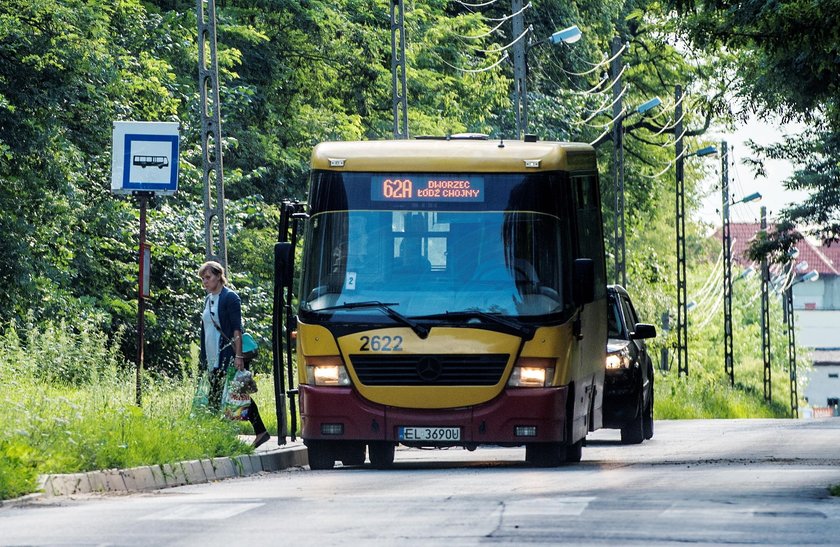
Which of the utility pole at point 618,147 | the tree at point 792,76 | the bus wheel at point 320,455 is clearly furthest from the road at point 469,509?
the utility pole at point 618,147

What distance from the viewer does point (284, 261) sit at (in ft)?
58.6

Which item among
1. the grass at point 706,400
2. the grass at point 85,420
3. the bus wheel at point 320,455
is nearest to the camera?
the grass at point 85,420

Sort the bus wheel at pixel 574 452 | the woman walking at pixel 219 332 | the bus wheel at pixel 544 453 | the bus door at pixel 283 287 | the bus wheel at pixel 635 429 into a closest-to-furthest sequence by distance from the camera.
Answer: the bus door at pixel 283 287, the bus wheel at pixel 544 453, the woman walking at pixel 219 332, the bus wheel at pixel 574 452, the bus wheel at pixel 635 429

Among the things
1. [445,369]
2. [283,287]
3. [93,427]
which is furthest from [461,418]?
[93,427]

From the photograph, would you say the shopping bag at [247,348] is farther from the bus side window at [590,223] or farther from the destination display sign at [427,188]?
the bus side window at [590,223]

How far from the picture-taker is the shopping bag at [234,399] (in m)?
19.1

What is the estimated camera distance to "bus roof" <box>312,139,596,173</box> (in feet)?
58.8

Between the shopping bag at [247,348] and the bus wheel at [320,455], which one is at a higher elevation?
the shopping bag at [247,348]

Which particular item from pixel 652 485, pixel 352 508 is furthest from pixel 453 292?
pixel 352 508

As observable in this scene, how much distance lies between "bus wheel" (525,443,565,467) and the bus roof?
2603 mm

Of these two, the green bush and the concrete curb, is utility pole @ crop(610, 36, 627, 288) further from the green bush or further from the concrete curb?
the concrete curb

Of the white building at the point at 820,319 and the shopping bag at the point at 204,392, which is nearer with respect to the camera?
the shopping bag at the point at 204,392

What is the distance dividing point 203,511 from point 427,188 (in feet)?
20.1

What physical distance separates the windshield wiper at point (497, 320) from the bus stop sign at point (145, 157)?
314 centimetres
